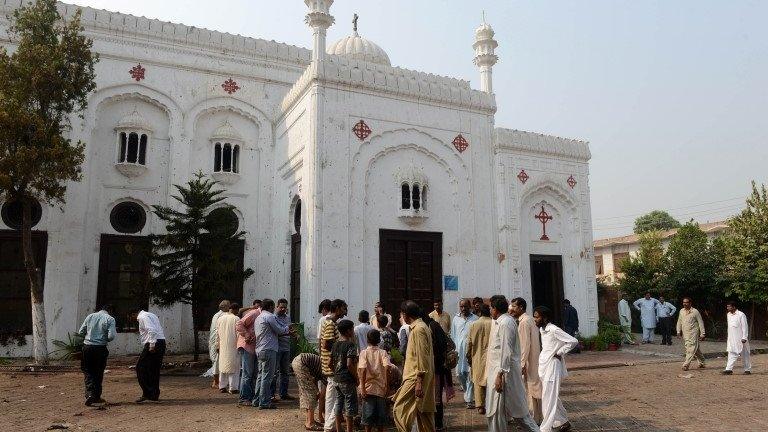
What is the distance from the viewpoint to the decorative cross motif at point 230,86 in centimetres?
1480

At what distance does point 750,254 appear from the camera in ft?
51.9

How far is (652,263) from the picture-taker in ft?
65.5

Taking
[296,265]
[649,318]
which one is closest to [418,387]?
[296,265]

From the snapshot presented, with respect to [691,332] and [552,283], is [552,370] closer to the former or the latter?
[691,332]

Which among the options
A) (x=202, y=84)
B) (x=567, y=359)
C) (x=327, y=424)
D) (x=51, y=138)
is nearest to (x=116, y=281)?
(x=51, y=138)

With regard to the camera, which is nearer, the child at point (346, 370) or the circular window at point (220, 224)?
the child at point (346, 370)

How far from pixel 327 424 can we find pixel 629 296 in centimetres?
1711

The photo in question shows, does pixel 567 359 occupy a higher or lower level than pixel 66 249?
lower

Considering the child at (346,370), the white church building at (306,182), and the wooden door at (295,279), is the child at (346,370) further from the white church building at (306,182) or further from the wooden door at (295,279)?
the wooden door at (295,279)

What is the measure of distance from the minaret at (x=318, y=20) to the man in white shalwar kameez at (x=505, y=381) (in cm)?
909

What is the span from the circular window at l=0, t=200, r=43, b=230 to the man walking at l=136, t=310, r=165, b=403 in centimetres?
677

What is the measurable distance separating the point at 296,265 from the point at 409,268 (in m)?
2.78

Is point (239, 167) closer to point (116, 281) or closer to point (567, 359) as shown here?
A: point (116, 281)

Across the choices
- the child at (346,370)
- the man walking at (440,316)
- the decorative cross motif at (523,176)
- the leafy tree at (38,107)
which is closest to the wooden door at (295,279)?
the man walking at (440,316)
